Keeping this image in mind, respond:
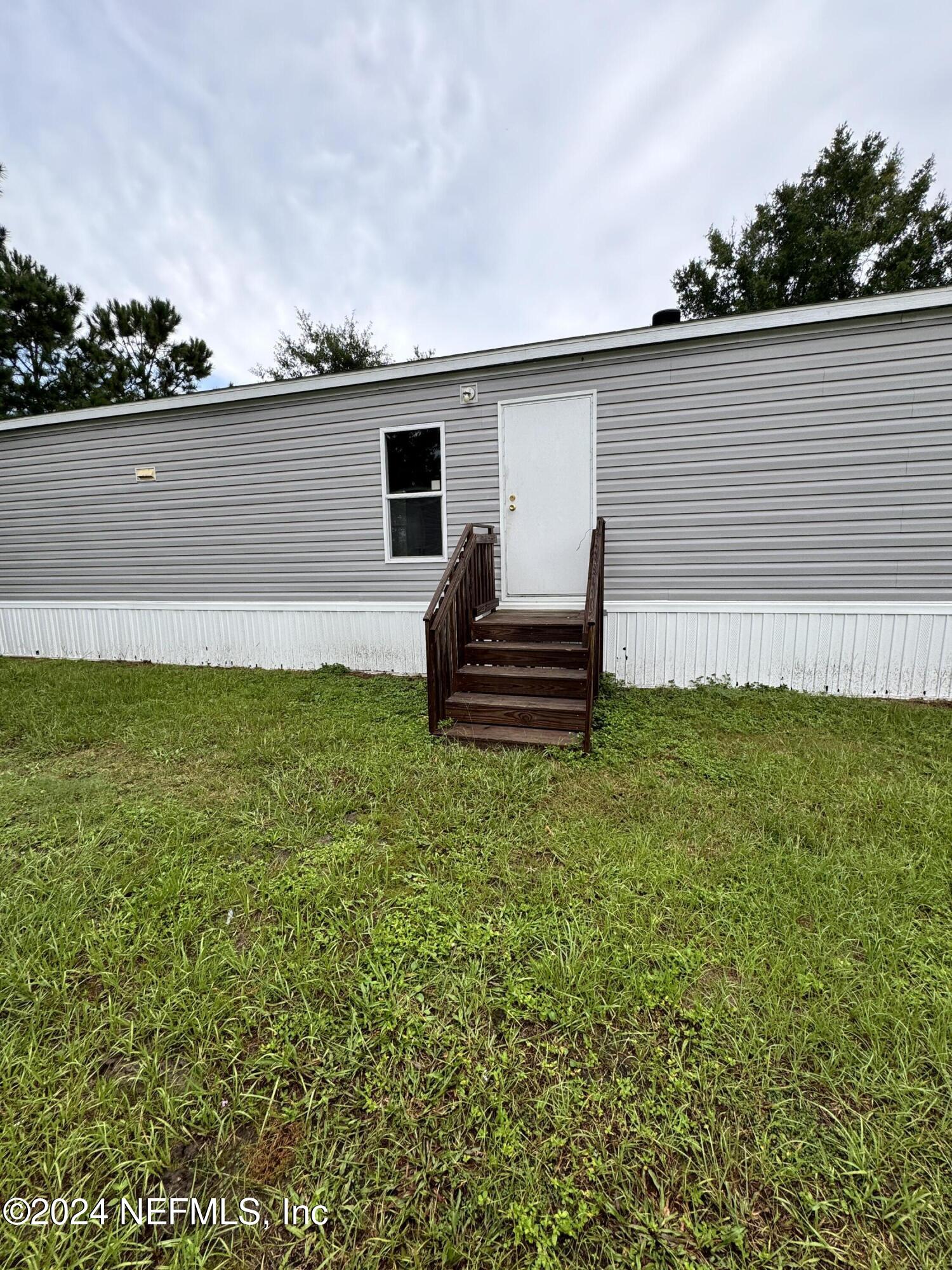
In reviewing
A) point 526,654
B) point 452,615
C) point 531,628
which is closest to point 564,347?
point 531,628

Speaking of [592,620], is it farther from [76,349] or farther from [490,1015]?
[76,349]

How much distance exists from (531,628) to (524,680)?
21.7 inches

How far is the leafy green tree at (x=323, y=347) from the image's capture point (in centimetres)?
1866

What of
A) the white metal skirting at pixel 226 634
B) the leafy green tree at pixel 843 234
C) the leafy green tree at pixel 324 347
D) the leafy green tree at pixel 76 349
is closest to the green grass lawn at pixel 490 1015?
the white metal skirting at pixel 226 634

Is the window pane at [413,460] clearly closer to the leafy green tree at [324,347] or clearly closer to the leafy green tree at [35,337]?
the leafy green tree at [324,347]

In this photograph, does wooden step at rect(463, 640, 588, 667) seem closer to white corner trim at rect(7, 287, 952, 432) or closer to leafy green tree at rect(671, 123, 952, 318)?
white corner trim at rect(7, 287, 952, 432)

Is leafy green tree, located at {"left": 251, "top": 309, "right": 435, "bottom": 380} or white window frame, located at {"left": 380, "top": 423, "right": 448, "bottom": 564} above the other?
leafy green tree, located at {"left": 251, "top": 309, "right": 435, "bottom": 380}

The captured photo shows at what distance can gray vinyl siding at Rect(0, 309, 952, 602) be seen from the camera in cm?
434

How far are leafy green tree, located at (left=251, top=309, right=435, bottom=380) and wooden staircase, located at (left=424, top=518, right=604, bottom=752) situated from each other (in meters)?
17.5

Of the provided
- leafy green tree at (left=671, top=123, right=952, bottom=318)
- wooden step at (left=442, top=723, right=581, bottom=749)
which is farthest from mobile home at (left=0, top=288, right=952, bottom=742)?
leafy green tree at (left=671, top=123, right=952, bottom=318)

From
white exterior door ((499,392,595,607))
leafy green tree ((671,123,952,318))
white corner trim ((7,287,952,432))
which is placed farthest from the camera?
leafy green tree ((671,123,952,318))

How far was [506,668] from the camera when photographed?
410 centimetres

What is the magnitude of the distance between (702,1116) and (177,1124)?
1.32 meters

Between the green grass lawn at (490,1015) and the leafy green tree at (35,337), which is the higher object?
the leafy green tree at (35,337)
